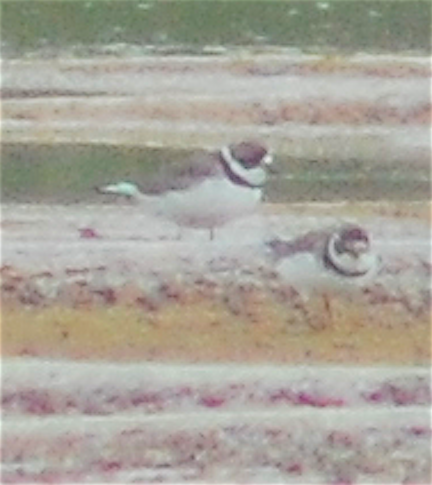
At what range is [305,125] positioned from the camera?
12.1ft

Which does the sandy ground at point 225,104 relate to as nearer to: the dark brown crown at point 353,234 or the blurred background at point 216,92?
the blurred background at point 216,92

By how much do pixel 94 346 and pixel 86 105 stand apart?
0.39m

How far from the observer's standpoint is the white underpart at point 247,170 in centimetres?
363

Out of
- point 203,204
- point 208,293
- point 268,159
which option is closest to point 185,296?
point 208,293

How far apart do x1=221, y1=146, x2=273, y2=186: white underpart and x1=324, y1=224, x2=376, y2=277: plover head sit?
0.15 m

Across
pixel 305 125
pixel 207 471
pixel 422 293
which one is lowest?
pixel 207 471

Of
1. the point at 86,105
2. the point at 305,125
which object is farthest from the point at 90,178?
the point at 305,125

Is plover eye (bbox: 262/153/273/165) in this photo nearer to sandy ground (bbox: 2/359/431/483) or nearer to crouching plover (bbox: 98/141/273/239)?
crouching plover (bbox: 98/141/273/239)

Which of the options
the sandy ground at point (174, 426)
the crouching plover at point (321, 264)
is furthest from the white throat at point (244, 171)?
the sandy ground at point (174, 426)

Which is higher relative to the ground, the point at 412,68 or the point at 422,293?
the point at 412,68

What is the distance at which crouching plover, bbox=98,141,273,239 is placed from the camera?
3650 millimetres

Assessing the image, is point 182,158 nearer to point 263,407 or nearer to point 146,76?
point 146,76

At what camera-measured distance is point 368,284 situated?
368 cm

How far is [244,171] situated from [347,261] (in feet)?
0.72
